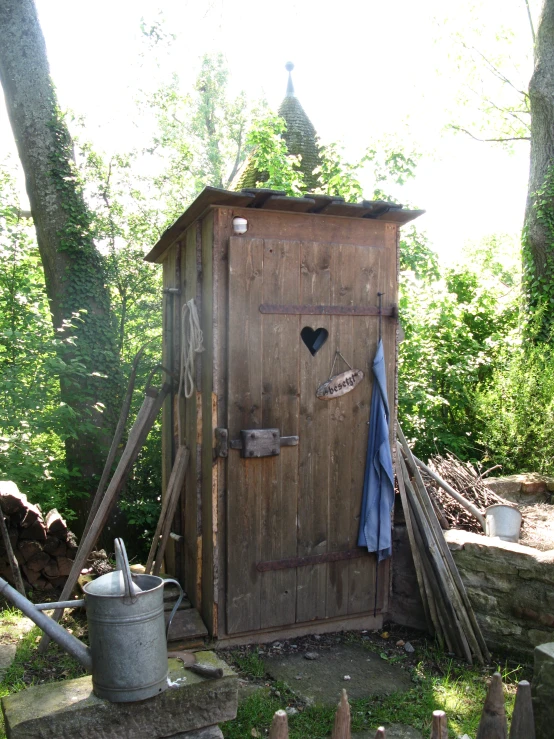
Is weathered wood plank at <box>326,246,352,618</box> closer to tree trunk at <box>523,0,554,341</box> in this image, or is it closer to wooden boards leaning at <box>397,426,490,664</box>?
wooden boards leaning at <box>397,426,490,664</box>

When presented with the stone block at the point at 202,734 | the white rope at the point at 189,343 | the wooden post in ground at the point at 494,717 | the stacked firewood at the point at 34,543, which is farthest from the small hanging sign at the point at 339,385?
the stacked firewood at the point at 34,543

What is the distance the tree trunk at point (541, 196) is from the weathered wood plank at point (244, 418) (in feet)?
17.4

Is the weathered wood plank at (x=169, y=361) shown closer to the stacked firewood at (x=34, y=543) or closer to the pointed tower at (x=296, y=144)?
the stacked firewood at (x=34, y=543)

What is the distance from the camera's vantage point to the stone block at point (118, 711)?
246cm

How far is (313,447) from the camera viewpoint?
4.46 meters

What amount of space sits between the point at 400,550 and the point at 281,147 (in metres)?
5.97

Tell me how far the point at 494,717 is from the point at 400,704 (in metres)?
1.73

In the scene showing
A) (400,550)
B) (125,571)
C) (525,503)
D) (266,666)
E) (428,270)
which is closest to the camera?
(125,571)

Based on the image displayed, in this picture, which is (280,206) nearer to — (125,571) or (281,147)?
(125,571)

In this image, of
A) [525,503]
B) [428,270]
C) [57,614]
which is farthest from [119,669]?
[428,270]

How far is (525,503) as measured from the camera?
19.9ft

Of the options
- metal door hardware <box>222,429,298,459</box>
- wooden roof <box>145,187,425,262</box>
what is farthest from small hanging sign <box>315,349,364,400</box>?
wooden roof <box>145,187,425,262</box>

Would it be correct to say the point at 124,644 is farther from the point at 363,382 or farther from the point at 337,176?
the point at 337,176

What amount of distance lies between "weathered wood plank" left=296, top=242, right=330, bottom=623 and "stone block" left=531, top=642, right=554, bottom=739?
1.99 metres
